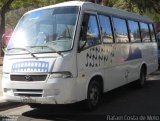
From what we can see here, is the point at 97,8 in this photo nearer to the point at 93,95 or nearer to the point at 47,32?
the point at 47,32

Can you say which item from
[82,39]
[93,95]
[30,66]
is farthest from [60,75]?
[93,95]

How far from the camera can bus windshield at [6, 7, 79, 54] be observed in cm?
843

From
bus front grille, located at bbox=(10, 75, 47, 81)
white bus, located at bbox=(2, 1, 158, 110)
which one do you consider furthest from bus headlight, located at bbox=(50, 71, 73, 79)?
bus front grille, located at bbox=(10, 75, 47, 81)

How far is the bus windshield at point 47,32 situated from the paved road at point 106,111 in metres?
1.48

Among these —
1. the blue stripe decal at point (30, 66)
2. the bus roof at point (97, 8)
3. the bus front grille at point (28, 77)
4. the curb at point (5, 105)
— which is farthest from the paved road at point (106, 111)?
the bus roof at point (97, 8)

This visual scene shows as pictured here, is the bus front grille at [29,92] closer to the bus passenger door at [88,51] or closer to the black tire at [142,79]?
the bus passenger door at [88,51]

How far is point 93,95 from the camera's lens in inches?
359

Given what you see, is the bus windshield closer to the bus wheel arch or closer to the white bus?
the white bus

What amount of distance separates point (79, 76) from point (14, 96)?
4.90ft

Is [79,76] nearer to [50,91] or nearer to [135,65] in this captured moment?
[50,91]

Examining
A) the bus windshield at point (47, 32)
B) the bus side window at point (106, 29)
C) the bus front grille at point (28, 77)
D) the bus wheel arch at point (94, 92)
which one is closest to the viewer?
the bus front grille at point (28, 77)

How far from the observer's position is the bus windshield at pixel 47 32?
843 cm

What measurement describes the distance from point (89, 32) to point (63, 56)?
110 centimetres

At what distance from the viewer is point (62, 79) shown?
805 cm
